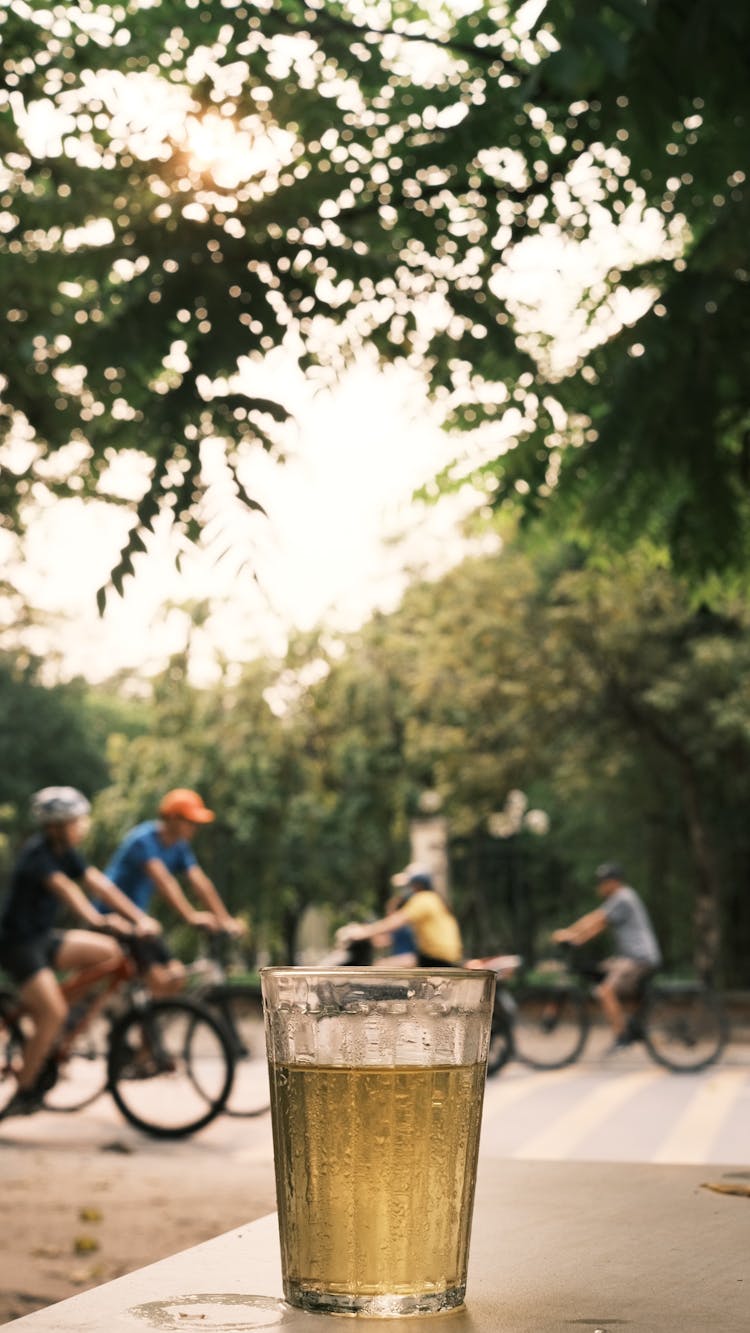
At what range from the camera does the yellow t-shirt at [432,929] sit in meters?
13.8

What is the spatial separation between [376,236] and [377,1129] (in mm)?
3111

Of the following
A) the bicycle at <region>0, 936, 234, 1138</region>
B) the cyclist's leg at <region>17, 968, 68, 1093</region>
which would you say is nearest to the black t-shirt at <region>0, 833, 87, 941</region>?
the cyclist's leg at <region>17, 968, 68, 1093</region>

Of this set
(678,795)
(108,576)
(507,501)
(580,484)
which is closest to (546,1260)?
(108,576)

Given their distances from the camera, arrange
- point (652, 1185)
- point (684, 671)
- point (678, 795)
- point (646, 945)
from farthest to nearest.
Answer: point (678, 795) → point (684, 671) → point (646, 945) → point (652, 1185)

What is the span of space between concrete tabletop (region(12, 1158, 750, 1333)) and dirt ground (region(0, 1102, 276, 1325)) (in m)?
3.60

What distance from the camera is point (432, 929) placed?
13.9 meters

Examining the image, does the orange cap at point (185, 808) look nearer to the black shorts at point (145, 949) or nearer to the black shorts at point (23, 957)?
the black shorts at point (145, 949)

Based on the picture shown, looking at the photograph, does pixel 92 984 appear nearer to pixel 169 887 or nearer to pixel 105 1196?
pixel 169 887

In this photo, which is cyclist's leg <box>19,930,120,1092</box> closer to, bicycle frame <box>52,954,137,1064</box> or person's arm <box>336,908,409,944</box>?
bicycle frame <box>52,954,137,1064</box>

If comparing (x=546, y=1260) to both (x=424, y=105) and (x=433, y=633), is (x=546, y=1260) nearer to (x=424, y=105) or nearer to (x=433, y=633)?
(x=424, y=105)

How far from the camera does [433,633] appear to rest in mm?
26078

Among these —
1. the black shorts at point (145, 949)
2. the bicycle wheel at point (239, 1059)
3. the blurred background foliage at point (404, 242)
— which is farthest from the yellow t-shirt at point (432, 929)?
the blurred background foliage at point (404, 242)

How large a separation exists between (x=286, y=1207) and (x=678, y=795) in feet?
95.7

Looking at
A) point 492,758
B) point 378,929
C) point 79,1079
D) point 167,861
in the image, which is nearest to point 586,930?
point 378,929
